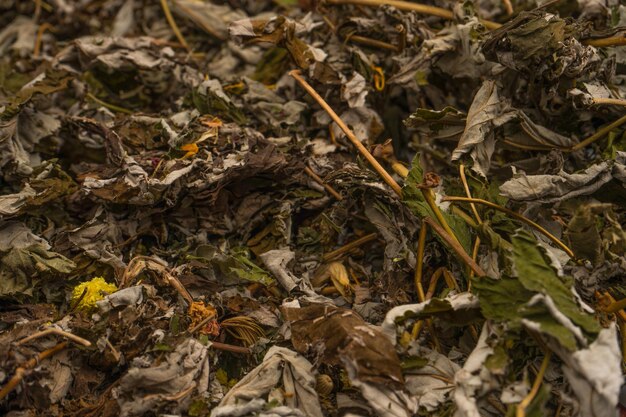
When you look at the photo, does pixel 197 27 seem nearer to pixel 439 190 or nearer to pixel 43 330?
pixel 439 190

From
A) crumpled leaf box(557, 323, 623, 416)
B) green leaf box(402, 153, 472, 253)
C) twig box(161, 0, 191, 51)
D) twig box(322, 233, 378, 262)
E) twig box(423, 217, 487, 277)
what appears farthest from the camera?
twig box(161, 0, 191, 51)

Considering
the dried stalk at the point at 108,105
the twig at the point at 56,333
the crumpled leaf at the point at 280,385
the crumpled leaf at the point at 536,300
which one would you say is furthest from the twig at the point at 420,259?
the dried stalk at the point at 108,105

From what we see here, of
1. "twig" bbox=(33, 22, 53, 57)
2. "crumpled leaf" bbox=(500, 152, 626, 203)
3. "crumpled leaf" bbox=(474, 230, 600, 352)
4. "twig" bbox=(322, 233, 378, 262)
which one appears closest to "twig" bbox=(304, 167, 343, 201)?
"twig" bbox=(322, 233, 378, 262)

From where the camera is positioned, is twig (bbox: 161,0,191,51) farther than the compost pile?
Yes

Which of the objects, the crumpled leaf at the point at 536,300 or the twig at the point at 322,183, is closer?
the crumpled leaf at the point at 536,300

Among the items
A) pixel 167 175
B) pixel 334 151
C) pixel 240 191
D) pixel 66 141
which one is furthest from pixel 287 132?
pixel 66 141

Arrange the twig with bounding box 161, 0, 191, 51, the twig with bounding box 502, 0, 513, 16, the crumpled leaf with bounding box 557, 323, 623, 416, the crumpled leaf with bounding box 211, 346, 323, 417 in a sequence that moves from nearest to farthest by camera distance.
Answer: the crumpled leaf with bounding box 557, 323, 623, 416 → the crumpled leaf with bounding box 211, 346, 323, 417 → the twig with bounding box 502, 0, 513, 16 → the twig with bounding box 161, 0, 191, 51

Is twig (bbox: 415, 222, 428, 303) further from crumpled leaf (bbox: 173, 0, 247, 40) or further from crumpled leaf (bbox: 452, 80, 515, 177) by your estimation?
crumpled leaf (bbox: 173, 0, 247, 40)

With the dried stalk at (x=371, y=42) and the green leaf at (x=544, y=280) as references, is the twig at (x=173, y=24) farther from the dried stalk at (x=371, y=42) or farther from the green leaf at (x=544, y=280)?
the green leaf at (x=544, y=280)

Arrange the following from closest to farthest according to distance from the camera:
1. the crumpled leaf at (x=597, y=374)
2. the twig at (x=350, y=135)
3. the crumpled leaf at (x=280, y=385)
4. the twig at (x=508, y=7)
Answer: the crumpled leaf at (x=597, y=374) < the crumpled leaf at (x=280, y=385) < the twig at (x=350, y=135) < the twig at (x=508, y=7)
